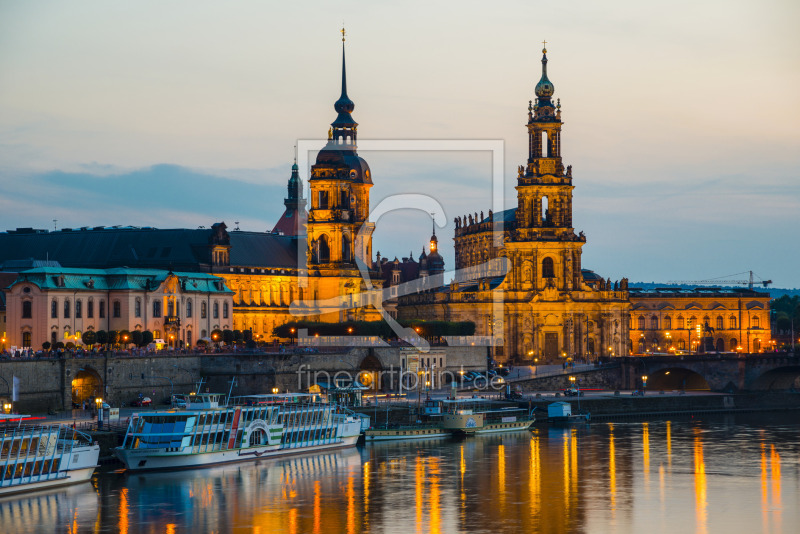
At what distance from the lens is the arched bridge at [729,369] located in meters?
121

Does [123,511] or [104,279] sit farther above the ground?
[104,279]

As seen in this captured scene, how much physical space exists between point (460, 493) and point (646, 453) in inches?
783

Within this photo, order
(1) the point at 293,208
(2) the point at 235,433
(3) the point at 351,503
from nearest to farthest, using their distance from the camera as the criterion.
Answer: (3) the point at 351,503 → (2) the point at 235,433 → (1) the point at 293,208

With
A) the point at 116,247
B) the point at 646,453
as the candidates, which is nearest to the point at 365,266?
the point at 116,247

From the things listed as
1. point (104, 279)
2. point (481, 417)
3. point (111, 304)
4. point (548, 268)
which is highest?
point (548, 268)

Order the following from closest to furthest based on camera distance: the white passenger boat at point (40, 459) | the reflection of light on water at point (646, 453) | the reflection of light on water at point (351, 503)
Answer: the reflection of light on water at point (351, 503) < the white passenger boat at point (40, 459) < the reflection of light on water at point (646, 453)

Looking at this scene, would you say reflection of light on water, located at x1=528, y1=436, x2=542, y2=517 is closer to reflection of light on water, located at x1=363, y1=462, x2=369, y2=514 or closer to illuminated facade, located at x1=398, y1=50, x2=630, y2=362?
reflection of light on water, located at x1=363, y1=462, x2=369, y2=514

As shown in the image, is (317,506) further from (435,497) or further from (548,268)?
(548,268)

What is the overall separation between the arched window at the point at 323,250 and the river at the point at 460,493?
53361 millimetres

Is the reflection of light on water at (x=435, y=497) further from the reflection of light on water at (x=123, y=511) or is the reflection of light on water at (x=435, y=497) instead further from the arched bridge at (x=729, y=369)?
the arched bridge at (x=729, y=369)

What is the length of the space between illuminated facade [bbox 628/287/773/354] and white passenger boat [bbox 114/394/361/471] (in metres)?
81.8

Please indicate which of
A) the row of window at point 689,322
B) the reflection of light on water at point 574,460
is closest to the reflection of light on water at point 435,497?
the reflection of light on water at point 574,460

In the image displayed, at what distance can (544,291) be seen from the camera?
13750 cm

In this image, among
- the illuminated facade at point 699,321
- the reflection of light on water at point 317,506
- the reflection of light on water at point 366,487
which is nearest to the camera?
the reflection of light on water at point 317,506
